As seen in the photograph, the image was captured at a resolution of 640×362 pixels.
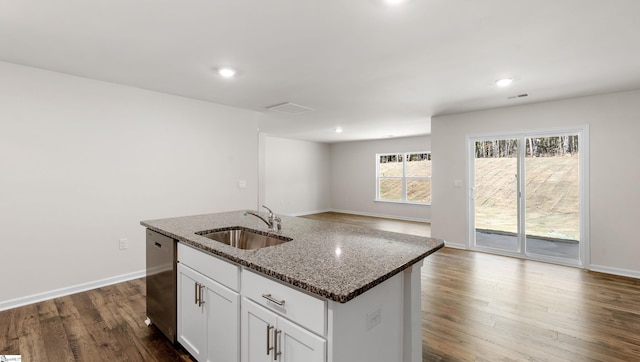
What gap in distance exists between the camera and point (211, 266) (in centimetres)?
178

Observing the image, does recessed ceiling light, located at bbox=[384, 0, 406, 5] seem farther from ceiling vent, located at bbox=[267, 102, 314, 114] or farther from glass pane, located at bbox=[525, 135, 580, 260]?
glass pane, located at bbox=[525, 135, 580, 260]

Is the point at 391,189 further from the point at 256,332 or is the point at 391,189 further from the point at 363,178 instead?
the point at 256,332

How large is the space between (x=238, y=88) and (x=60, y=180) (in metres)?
2.15

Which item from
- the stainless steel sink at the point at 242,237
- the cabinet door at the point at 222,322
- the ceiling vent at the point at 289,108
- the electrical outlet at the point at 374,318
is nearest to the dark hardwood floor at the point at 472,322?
the cabinet door at the point at 222,322

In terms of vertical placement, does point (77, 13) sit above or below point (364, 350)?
above

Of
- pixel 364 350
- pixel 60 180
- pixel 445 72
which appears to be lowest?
pixel 364 350

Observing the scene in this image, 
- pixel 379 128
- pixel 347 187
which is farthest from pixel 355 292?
pixel 347 187

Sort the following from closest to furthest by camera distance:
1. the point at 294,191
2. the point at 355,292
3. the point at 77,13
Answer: the point at 355,292 → the point at 77,13 → the point at 294,191

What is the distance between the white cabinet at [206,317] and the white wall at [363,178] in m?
6.85

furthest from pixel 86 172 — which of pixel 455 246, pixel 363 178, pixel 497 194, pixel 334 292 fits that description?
pixel 363 178

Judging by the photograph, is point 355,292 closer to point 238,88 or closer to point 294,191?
point 238,88

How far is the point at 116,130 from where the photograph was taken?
11.4 ft

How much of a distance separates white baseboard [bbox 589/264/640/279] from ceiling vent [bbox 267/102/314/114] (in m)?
4.54

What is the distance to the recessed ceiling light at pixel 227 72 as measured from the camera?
2957 mm
